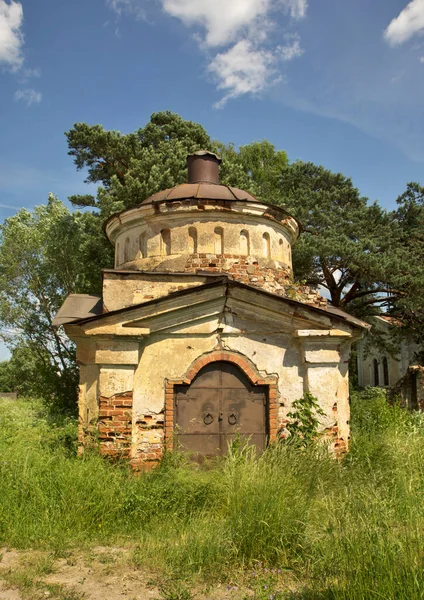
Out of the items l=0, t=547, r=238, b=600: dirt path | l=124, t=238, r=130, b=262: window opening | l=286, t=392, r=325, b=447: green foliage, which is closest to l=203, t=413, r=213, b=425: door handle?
l=286, t=392, r=325, b=447: green foliage

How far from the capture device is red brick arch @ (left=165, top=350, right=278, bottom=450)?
7395mm

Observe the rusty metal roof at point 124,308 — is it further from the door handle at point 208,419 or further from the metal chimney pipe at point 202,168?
the metal chimney pipe at point 202,168

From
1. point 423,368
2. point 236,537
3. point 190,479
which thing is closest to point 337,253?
point 423,368

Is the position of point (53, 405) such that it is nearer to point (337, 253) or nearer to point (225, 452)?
point (225, 452)

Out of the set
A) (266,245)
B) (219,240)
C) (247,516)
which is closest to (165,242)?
(219,240)

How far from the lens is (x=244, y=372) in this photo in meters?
7.62

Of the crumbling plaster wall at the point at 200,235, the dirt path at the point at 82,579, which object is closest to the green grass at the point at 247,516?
the dirt path at the point at 82,579

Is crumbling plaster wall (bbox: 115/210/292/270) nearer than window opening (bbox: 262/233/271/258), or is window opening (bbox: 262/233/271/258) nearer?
crumbling plaster wall (bbox: 115/210/292/270)

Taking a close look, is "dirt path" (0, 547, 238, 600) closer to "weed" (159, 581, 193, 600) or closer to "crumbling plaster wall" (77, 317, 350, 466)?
"weed" (159, 581, 193, 600)

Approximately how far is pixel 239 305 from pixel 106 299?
2287 mm

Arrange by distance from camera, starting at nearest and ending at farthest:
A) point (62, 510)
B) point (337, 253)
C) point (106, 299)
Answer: point (62, 510) < point (106, 299) < point (337, 253)

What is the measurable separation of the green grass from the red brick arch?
62cm

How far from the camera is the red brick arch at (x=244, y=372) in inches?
291

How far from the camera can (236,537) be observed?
460cm
